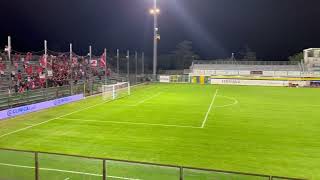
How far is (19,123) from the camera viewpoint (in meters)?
22.6

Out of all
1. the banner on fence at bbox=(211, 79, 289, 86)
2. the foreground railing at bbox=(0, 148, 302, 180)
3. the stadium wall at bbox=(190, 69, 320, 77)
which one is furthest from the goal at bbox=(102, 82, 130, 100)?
the stadium wall at bbox=(190, 69, 320, 77)

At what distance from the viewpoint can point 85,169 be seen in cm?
987

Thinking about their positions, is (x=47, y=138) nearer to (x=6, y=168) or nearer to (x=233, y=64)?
(x=6, y=168)

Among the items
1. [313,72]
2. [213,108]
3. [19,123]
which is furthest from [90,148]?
[313,72]

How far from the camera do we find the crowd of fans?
27.9 metres

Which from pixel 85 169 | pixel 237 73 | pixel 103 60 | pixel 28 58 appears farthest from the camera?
pixel 237 73

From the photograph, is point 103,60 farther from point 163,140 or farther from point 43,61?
point 163,140

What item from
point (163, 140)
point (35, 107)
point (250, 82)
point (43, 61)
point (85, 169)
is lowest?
point (163, 140)

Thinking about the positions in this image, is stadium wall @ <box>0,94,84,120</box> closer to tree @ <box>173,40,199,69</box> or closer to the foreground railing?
the foreground railing

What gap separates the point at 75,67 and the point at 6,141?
21.4m

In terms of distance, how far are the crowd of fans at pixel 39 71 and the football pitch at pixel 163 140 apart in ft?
11.1

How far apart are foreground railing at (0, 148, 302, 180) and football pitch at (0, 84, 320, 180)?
0.09ft

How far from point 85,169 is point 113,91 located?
89.2ft

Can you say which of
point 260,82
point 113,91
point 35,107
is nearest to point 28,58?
point 35,107
